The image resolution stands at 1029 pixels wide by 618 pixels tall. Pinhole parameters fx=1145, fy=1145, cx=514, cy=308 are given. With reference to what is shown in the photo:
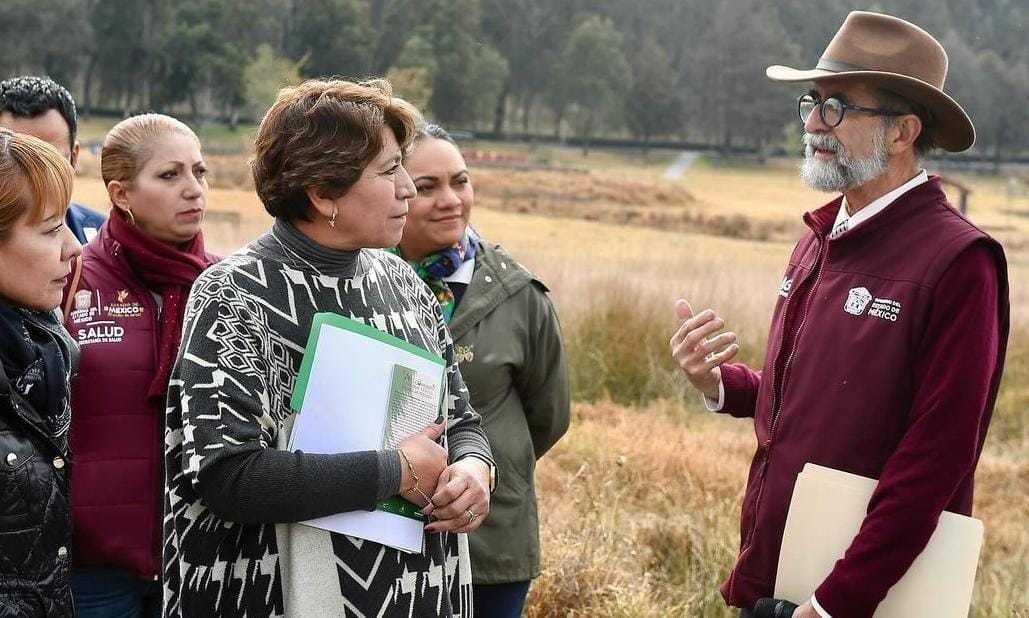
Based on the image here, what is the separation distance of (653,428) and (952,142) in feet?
17.2

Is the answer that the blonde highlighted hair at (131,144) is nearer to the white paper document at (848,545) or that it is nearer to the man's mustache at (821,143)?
the man's mustache at (821,143)

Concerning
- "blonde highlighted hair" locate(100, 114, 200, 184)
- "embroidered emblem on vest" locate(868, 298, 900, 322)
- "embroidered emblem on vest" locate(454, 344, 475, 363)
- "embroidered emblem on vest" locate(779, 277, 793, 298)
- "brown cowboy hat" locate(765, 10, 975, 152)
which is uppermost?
"brown cowboy hat" locate(765, 10, 975, 152)

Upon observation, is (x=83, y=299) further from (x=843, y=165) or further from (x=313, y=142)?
(x=843, y=165)

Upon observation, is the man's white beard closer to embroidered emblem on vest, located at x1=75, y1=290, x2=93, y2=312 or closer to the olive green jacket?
the olive green jacket

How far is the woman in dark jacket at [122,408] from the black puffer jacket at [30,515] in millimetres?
521

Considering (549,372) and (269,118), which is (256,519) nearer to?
(269,118)

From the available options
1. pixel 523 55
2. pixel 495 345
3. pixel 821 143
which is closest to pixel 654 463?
pixel 495 345

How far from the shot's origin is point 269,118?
8.05ft

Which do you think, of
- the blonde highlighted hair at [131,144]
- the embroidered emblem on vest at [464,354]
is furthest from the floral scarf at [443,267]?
the blonde highlighted hair at [131,144]

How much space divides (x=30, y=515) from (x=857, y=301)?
6.30 ft

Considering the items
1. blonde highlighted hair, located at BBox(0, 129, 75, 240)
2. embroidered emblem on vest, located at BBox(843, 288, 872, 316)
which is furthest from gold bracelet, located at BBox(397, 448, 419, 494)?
embroidered emblem on vest, located at BBox(843, 288, 872, 316)

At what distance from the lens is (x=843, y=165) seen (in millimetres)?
2939

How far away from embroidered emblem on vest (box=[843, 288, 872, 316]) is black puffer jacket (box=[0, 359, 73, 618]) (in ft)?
6.04

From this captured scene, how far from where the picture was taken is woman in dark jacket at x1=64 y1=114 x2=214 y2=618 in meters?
2.99
